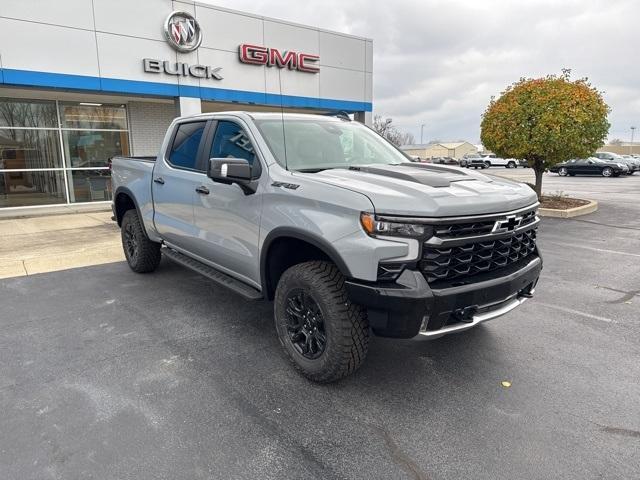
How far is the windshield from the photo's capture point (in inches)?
146

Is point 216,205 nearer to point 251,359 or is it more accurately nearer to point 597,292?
point 251,359

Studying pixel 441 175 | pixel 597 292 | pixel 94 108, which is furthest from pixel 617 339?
pixel 94 108

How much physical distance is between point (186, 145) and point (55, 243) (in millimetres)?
5232

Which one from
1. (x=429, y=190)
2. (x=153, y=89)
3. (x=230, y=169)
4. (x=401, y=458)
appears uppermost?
(x=153, y=89)

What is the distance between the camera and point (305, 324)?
3.30 metres

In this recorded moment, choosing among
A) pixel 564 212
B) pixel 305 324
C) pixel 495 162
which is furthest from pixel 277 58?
pixel 495 162

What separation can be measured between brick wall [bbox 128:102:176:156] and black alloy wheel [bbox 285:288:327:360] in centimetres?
1231

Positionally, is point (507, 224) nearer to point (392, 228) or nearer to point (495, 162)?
point (392, 228)

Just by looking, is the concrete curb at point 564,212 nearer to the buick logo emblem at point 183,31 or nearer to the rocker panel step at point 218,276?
the rocker panel step at point 218,276

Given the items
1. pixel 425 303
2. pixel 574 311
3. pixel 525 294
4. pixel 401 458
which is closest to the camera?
pixel 401 458

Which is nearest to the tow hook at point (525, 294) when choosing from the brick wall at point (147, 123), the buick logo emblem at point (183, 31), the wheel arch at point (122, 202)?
the wheel arch at point (122, 202)

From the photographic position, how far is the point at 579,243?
Result: 26.7ft

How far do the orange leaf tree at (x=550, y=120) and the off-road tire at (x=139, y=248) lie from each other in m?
9.36

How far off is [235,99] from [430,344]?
1189cm
